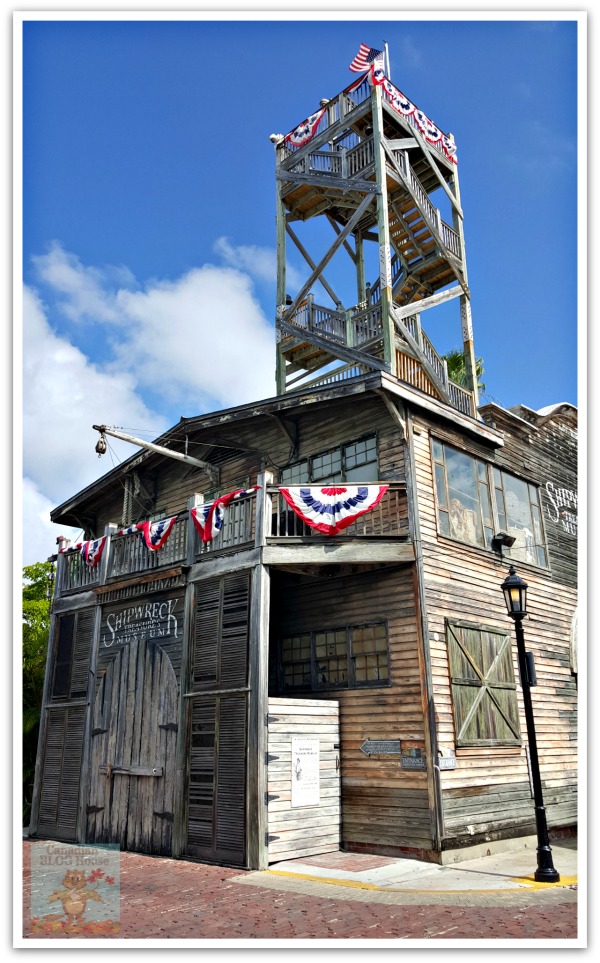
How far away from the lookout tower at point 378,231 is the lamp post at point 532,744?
685 cm

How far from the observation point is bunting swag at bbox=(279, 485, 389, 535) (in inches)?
548

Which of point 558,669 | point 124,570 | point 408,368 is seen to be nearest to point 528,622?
point 558,669

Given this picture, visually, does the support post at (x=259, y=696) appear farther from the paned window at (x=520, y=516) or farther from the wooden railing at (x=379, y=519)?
the paned window at (x=520, y=516)

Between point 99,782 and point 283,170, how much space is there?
1651cm

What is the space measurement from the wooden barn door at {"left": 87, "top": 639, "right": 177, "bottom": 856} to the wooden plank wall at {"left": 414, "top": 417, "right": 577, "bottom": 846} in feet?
17.3

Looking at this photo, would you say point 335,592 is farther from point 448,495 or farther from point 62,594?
point 62,594

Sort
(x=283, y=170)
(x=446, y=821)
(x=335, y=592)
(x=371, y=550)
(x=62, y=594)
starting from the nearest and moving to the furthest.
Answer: (x=446, y=821)
(x=371, y=550)
(x=335, y=592)
(x=62, y=594)
(x=283, y=170)

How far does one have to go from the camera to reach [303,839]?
42.9 ft

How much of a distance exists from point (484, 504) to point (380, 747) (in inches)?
232

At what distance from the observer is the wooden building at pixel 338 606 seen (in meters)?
13.4

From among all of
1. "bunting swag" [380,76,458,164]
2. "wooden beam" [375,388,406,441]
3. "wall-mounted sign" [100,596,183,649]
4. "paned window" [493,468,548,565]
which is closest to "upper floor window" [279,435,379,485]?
"wooden beam" [375,388,406,441]

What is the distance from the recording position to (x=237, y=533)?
586 inches

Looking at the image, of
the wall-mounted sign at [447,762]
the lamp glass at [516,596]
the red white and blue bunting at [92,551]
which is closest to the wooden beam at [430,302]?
the lamp glass at [516,596]

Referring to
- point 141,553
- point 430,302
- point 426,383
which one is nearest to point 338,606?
point 141,553
